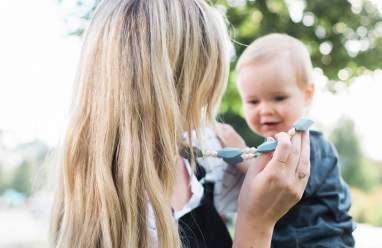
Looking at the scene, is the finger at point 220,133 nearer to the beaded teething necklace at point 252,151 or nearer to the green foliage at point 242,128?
the beaded teething necklace at point 252,151

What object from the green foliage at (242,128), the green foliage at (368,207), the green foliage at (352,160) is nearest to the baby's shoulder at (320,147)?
the green foliage at (242,128)

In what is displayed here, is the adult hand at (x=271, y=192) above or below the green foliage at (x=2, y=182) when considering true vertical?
above

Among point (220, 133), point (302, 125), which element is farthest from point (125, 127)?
point (220, 133)

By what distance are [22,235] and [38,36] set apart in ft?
7.11

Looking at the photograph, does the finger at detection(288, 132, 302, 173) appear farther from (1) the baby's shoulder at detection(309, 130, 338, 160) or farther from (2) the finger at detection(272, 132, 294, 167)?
(1) the baby's shoulder at detection(309, 130, 338, 160)

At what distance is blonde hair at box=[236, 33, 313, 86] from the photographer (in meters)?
2.08

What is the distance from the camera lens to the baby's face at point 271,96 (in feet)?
6.65

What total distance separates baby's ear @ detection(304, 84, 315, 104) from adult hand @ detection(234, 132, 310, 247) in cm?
69

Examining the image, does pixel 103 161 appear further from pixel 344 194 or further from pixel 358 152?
pixel 358 152

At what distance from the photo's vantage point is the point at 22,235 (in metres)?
6.05

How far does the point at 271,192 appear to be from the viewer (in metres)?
1.44

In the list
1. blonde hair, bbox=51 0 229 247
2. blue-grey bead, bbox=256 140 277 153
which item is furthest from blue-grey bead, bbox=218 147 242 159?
blonde hair, bbox=51 0 229 247

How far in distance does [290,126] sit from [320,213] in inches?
14.3

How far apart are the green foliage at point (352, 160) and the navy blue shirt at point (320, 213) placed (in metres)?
14.2
